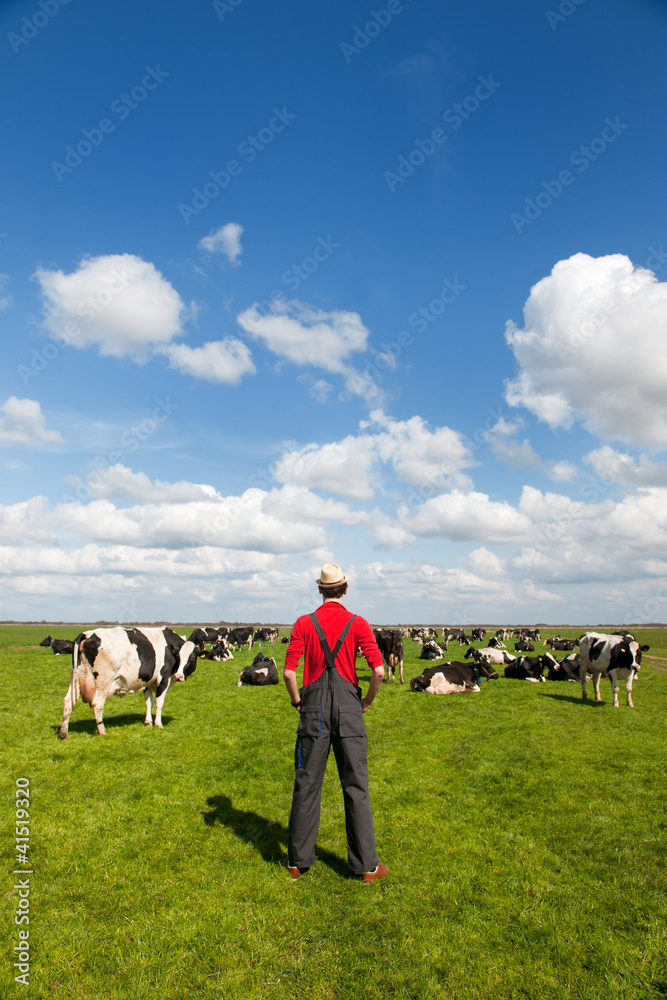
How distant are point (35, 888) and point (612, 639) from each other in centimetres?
1781

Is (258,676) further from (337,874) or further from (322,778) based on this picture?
(322,778)

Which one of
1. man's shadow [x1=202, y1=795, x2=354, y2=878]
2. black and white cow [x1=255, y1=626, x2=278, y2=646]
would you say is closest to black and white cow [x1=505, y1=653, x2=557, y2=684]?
man's shadow [x1=202, y1=795, x2=354, y2=878]

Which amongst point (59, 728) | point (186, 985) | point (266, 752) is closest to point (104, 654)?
point (59, 728)

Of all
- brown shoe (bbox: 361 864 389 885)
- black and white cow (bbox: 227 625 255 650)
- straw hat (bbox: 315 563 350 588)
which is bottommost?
black and white cow (bbox: 227 625 255 650)

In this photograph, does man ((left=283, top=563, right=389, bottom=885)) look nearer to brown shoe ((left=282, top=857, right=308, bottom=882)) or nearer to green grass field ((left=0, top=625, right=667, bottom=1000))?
brown shoe ((left=282, top=857, right=308, bottom=882))

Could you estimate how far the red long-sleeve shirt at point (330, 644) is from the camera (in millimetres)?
6168

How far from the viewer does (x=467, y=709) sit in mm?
16656

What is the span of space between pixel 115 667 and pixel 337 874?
8023 millimetres

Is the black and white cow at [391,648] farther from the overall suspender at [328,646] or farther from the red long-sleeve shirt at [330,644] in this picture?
the overall suspender at [328,646]

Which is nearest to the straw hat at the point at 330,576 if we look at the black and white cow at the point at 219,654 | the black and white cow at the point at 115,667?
the black and white cow at the point at 115,667

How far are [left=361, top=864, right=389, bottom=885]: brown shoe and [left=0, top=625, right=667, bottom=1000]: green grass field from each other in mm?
125

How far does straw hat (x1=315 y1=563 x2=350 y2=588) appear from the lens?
652 cm

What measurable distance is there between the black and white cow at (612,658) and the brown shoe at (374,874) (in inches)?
558

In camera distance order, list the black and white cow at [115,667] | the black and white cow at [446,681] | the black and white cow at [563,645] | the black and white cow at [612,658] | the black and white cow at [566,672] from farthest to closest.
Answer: the black and white cow at [563,645] → the black and white cow at [566,672] → the black and white cow at [446,681] → the black and white cow at [612,658] → the black and white cow at [115,667]
